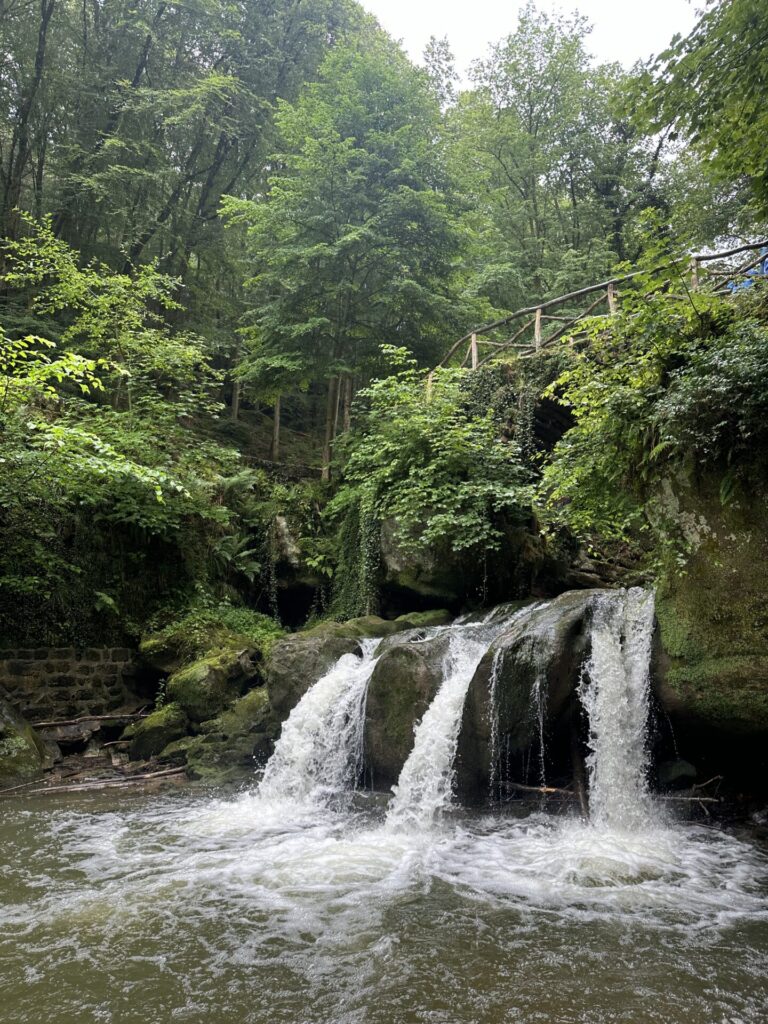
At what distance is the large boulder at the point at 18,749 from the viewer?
299 inches

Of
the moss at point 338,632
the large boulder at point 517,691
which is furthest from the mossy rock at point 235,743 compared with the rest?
the large boulder at point 517,691

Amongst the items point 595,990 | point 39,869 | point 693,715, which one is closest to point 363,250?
point 693,715

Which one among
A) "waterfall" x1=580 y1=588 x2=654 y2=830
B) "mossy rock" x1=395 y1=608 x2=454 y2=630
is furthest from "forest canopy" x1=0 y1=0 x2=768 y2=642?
"waterfall" x1=580 y1=588 x2=654 y2=830

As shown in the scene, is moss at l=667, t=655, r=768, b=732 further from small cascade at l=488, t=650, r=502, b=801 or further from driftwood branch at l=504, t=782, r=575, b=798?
small cascade at l=488, t=650, r=502, b=801

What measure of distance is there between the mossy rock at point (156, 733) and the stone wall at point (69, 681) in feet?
3.62

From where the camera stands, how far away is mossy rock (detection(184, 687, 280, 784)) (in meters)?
7.98

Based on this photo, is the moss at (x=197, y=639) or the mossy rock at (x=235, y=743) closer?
the mossy rock at (x=235, y=743)

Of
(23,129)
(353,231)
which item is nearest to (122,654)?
(353,231)

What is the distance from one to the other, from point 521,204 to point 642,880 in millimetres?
20186

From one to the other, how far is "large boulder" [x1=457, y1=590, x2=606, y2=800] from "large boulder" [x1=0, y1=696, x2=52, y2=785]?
545cm

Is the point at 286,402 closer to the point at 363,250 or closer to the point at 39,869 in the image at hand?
the point at 363,250

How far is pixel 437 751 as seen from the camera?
660cm

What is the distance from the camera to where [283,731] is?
787 centimetres

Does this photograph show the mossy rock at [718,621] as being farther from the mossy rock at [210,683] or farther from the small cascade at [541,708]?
the mossy rock at [210,683]
